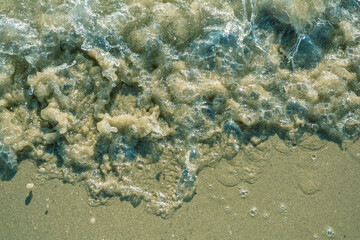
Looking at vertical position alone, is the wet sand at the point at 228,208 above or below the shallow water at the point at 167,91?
below

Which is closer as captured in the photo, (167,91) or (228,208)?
(228,208)

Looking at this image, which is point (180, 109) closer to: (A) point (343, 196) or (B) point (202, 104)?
(B) point (202, 104)

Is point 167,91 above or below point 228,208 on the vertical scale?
above

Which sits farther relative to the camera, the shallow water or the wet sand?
the shallow water

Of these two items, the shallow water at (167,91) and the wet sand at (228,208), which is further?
the shallow water at (167,91)

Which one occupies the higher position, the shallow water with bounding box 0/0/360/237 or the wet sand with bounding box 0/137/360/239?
the shallow water with bounding box 0/0/360/237
